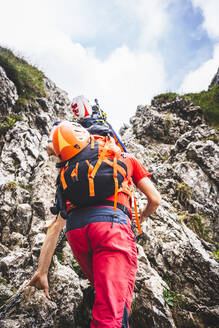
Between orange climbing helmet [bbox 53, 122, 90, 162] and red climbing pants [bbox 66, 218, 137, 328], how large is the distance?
97 centimetres

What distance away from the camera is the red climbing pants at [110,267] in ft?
6.26

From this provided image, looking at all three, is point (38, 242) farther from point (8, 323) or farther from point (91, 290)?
point (8, 323)

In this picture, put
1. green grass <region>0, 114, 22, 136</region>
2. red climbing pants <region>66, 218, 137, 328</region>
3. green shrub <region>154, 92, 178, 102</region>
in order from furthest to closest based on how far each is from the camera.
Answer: green shrub <region>154, 92, 178, 102</region>
green grass <region>0, 114, 22, 136</region>
red climbing pants <region>66, 218, 137, 328</region>

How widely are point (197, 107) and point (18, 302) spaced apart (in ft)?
48.5

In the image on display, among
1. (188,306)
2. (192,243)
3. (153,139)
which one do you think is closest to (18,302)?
(188,306)

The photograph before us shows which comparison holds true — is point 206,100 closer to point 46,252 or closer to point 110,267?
point 46,252

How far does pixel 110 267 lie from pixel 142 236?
12.1 ft

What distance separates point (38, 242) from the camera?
182 inches

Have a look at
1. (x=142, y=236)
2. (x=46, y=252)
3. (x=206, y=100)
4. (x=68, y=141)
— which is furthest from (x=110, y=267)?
(x=206, y=100)

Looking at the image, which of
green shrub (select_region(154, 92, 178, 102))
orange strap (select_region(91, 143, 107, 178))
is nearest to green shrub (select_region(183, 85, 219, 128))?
green shrub (select_region(154, 92, 178, 102))

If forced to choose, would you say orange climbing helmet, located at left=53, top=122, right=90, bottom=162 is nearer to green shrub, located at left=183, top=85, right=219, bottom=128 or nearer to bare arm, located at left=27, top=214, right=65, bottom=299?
bare arm, located at left=27, top=214, right=65, bottom=299

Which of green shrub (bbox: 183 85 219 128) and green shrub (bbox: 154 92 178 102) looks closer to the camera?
green shrub (bbox: 183 85 219 128)

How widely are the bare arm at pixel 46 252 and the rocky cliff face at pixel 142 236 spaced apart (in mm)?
159

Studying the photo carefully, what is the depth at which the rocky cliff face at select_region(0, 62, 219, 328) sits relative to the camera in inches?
140
